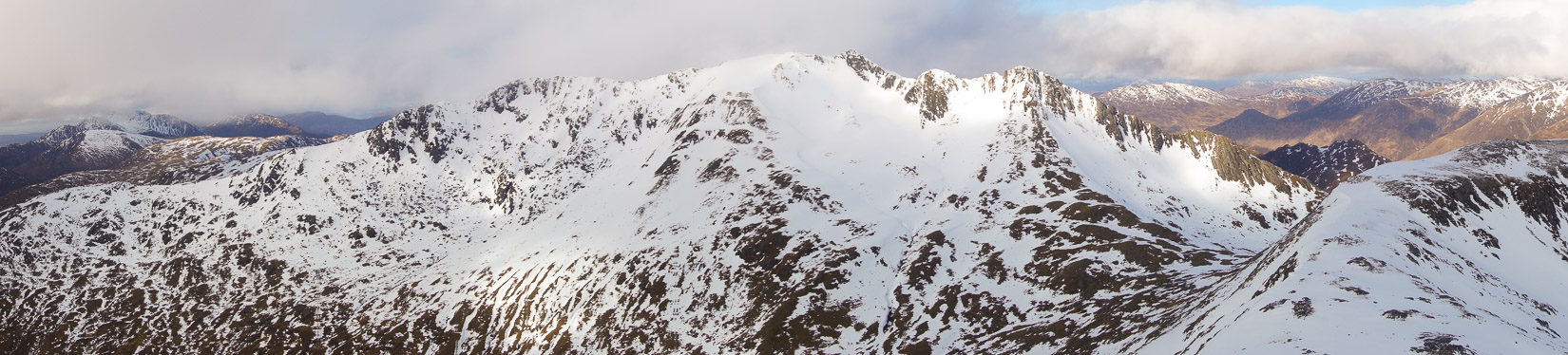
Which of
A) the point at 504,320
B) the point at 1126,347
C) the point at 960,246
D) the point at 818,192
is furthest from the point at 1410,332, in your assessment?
the point at 504,320

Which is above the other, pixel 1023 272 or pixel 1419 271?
pixel 1419 271

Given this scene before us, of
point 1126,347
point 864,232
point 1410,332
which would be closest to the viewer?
point 1410,332

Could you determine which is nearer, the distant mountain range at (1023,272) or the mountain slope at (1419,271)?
the mountain slope at (1419,271)

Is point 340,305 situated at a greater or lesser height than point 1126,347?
lesser

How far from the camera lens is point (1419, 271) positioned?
2483 inches

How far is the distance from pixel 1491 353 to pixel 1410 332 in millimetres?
3726

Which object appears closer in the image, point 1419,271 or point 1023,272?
point 1419,271

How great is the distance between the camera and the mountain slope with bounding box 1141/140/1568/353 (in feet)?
147

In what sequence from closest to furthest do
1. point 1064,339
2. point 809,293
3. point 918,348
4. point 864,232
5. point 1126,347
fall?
point 1126,347, point 1064,339, point 918,348, point 809,293, point 864,232

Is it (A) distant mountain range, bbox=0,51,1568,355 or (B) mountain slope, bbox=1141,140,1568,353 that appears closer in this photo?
(B) mountain slope, bbox=1141,140,1568,353

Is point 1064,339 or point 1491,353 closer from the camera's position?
point 1491,353

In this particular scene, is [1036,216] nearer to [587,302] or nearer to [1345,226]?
[1345,226]

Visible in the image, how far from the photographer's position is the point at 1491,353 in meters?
40.1

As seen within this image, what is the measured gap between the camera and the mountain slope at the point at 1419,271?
44750 mm
